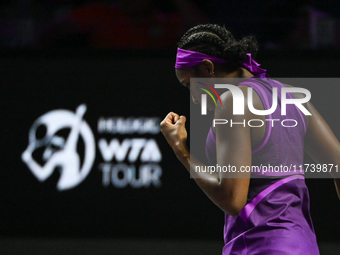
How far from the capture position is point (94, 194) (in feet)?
10.6

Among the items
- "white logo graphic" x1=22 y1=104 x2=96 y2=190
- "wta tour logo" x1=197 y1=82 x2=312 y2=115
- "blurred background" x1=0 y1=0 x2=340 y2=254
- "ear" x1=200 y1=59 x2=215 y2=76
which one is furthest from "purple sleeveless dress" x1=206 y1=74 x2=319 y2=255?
"white logo graphic" x1=22 y1=104 x2=96 y2=190

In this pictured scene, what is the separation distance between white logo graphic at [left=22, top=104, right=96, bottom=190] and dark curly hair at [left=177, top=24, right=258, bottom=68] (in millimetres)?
1976

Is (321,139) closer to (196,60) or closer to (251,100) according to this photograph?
(251,100)

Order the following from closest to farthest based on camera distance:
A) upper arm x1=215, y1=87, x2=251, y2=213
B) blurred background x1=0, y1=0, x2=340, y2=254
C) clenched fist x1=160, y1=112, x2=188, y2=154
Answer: upper arm x1=215, y1=87, x2=251, y2=213
clenched fist x1=160, y1=112, x2=188, y2=154
blurred background x1=0, y1=0, x2=340, y2=254

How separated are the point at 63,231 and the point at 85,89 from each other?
1064mm

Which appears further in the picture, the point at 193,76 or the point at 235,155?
the point at 193,76

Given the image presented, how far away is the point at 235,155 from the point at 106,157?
7.21 ft

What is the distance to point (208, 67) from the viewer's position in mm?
1370

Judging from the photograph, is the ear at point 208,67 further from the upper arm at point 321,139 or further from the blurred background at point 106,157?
the blurred background at point 106,157

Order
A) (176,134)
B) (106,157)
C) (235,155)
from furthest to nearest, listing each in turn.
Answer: (106,157), (176,134), (235,155)

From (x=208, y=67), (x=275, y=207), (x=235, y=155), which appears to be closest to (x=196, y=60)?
(x=208, y=67)

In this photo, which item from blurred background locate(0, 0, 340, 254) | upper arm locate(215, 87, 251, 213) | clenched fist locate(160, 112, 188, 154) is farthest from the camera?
blurred background locate(0, 0, 340, 254)

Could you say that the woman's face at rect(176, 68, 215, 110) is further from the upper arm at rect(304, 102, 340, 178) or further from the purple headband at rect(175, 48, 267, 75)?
the upper arm at rect(304, 102, 340, 178)

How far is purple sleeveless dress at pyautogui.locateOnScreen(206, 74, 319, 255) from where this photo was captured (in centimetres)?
119
